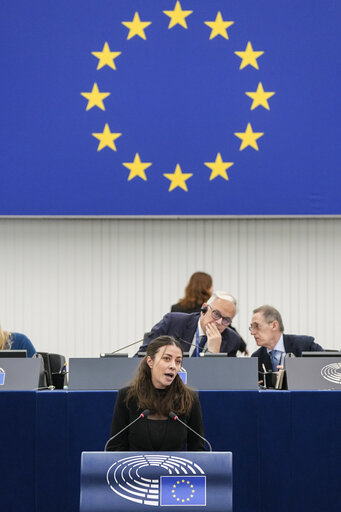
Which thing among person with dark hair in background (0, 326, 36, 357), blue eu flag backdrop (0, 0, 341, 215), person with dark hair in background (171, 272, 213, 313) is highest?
blue eu flag backdrop (0, 0, 341, 215)

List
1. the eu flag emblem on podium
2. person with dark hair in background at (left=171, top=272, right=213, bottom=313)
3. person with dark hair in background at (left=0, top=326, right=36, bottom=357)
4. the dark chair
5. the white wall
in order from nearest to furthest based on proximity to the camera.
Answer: the eu flag emblem on podium → the dark chair → person with dark hair in background at (left=0, top=326, right=36, bottom=357) → person with dark hair in background at (left=171, top=272, right=213, bottom=313) → the white wall

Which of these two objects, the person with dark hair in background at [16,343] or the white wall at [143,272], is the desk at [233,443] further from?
the white wall at [143,272]

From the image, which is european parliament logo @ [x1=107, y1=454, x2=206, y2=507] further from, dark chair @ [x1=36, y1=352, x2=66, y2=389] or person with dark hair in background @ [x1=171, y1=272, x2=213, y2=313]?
person with dark hair in background @ [x1=171, y1=272, x2=213, y2=313]

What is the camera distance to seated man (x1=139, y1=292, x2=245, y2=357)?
19.3 ft

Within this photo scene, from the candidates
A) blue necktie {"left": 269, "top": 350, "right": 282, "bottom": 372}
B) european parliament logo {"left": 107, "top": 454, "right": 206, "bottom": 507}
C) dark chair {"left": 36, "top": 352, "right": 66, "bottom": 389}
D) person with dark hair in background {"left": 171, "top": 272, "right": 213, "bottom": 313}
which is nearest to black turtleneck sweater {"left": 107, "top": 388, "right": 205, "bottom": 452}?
european parliament logo {"left": 107, "top": 454, "right": 206, "bottom": 507}

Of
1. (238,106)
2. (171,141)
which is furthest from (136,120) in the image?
(238,106)

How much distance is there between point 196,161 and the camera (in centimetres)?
821

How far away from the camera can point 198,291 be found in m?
7.31

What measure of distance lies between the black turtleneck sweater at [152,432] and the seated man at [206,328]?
162 centimetres

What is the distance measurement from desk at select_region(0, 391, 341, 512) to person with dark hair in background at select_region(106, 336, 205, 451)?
0.75 m

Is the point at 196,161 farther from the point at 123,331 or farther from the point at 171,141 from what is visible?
the point at 123,331

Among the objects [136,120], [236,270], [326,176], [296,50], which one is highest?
[296,50]

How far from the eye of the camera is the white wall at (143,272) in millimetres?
8445

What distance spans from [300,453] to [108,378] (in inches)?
46.1
